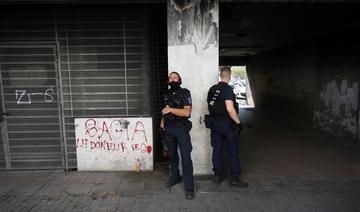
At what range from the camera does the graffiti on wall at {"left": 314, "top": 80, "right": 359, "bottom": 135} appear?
7.24 meters

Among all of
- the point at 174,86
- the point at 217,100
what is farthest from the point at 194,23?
the point at 217,100

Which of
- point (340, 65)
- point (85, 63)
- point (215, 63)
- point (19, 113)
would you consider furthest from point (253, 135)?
point (19, 113)

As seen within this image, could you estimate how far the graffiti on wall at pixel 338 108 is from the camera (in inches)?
285

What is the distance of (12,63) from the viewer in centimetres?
513

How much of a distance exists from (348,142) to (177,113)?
17.8 feet

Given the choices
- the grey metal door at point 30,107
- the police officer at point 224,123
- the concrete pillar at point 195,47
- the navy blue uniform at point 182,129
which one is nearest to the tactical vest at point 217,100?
the police officer at point 224,123

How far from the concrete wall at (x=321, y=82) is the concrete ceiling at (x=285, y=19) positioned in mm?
495

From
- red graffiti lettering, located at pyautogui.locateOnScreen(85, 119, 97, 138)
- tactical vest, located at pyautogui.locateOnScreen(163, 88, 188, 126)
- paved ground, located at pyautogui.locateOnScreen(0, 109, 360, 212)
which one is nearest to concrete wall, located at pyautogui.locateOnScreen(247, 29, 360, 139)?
paved ground, located at pyautogui.locateOnScreen(0, 109, 360, 212)

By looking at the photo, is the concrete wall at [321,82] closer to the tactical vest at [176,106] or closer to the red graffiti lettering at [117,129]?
the tactical vest at [176,106]

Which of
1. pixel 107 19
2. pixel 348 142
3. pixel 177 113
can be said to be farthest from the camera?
pixel 348 142

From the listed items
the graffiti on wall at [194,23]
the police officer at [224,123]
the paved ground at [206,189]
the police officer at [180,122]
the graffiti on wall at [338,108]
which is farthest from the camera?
the graffiti on wall at [338,108]

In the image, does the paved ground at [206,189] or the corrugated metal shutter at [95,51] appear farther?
the corrugated metal shutter at [95,51]

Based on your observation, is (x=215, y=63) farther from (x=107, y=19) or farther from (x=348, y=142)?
(x=348, y=142)

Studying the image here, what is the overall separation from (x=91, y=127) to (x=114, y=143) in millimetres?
502
